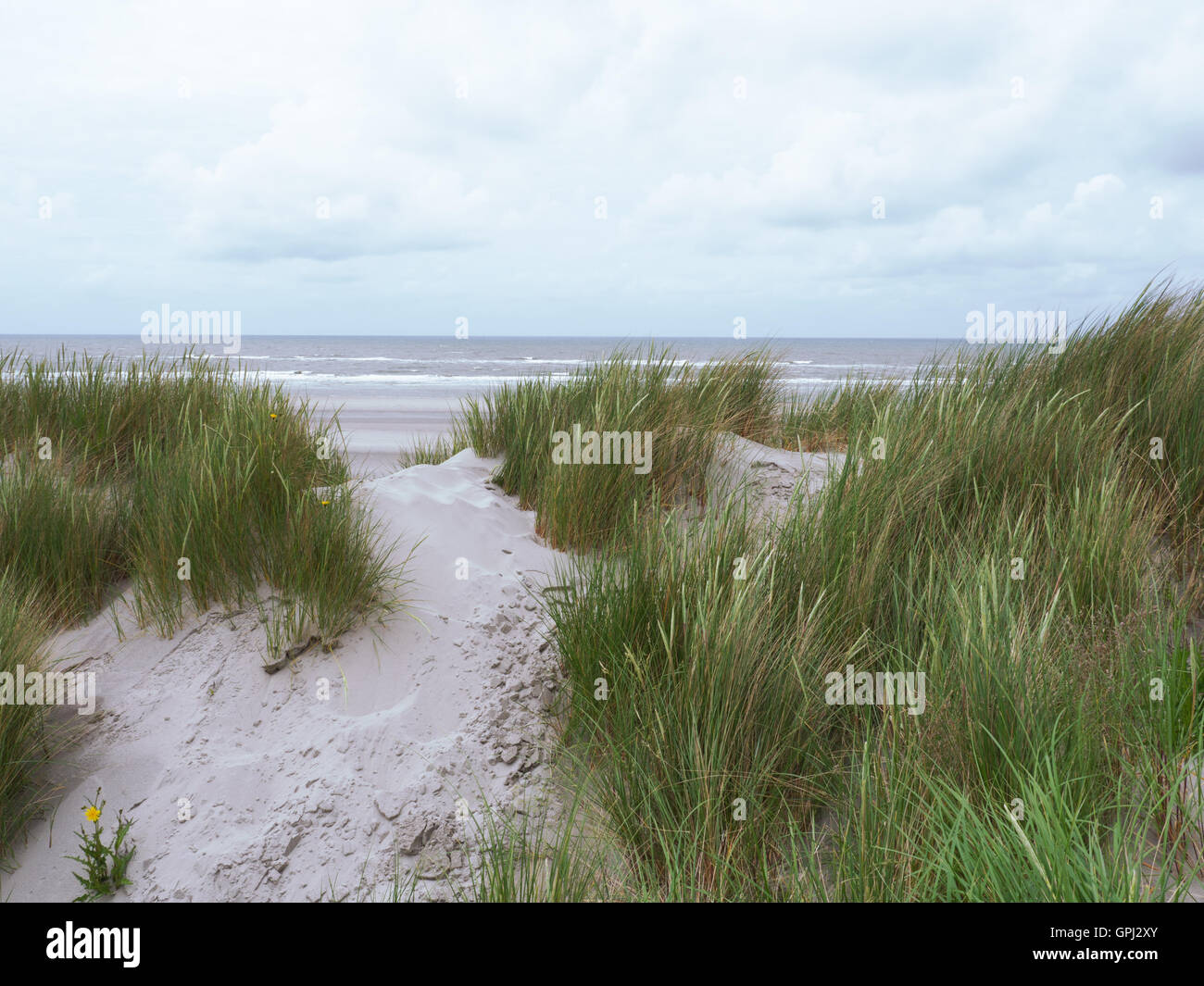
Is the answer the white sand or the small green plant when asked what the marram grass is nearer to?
the white sand

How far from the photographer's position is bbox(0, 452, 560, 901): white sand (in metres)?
2.54

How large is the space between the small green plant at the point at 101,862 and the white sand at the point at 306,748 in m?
0.06

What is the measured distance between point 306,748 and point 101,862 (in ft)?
2.37

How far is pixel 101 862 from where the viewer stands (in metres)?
2.50

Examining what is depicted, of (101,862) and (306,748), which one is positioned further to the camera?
(306,748)

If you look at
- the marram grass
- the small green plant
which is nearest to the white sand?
the small green plant

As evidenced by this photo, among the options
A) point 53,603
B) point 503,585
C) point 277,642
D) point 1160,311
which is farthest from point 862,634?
point 1160,311

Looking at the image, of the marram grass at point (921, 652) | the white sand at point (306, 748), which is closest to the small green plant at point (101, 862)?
the white sand at point (306, 748)

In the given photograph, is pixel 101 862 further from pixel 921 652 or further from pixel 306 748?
pixel 921 652

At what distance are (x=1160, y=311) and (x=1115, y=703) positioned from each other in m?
3.94

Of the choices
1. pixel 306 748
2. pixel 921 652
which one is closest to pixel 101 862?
pixel 306 748

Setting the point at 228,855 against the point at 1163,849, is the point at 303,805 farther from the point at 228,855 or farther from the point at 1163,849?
the point at 1163,849

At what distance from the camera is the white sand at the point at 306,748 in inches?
100.0

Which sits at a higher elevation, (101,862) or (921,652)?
(921,652)
